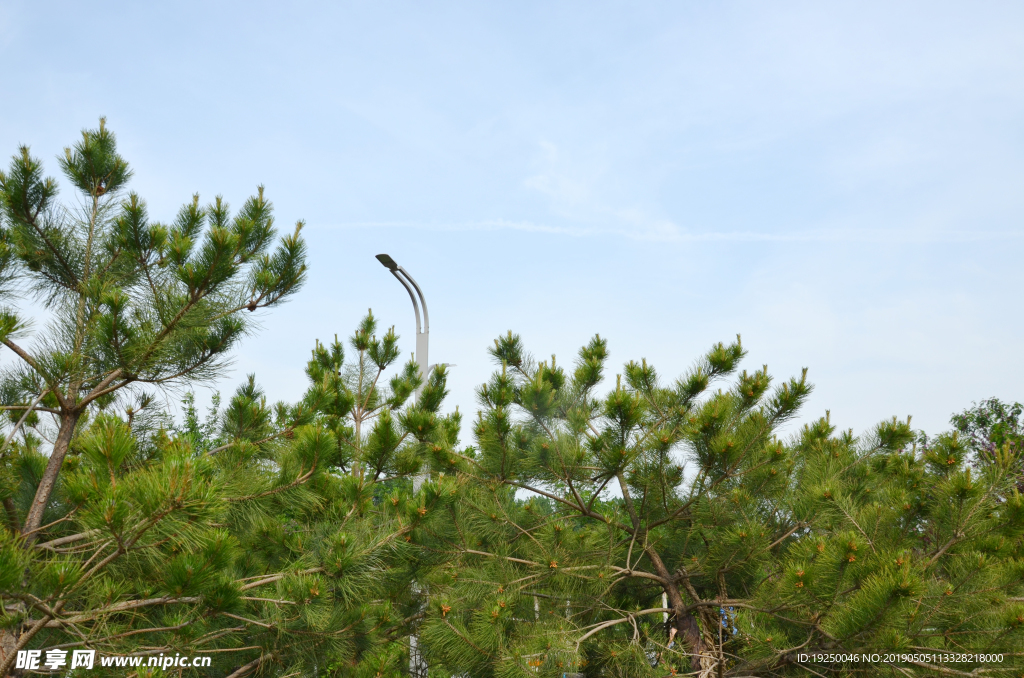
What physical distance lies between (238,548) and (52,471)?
1.39 m

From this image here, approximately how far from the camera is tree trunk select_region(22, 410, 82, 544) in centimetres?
433

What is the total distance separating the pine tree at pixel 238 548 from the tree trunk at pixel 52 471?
4.6 inches

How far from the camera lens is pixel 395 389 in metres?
9.30

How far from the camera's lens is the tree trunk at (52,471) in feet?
14.2

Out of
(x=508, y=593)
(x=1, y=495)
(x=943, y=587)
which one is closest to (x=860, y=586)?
(x=943, y=587)

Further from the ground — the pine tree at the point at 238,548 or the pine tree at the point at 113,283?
the pine tree at the point at 113,283

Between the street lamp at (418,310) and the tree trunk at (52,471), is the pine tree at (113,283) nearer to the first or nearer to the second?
the tree trunk at (52,471)

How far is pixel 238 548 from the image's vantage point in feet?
14.5

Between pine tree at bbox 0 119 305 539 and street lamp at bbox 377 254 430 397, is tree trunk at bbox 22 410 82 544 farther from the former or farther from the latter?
street lamp at bbox 377 254 430 397

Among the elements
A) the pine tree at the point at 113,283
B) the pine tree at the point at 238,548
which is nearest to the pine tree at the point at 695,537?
the pine tree at the point at 238,548

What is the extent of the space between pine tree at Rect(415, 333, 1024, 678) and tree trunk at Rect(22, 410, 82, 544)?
2.75 meters

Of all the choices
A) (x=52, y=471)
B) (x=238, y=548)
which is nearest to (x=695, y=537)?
(x=238, y=548)

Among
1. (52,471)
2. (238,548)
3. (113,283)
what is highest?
(113,283)

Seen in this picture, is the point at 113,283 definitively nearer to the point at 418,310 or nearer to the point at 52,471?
the point at 52,471
